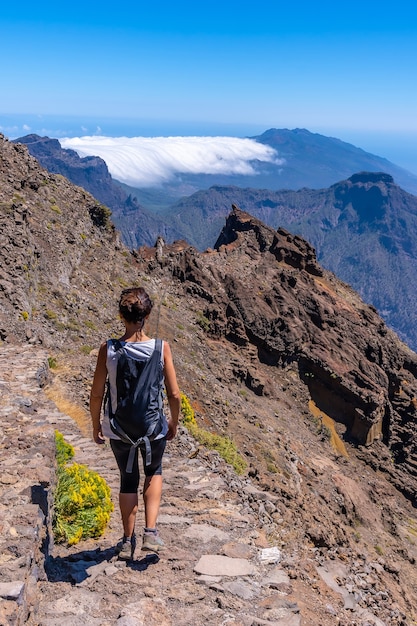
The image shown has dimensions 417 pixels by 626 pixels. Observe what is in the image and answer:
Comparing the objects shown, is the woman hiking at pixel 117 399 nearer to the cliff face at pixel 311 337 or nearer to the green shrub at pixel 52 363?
the green shrub at pixel 52 363

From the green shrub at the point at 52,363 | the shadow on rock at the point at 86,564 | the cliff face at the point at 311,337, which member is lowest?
the cliff face at the point at 311,337

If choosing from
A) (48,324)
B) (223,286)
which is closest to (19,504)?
(48,324)

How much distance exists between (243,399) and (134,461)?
75.4ft

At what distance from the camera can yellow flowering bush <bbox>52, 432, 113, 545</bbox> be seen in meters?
7.14

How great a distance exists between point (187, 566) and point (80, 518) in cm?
167

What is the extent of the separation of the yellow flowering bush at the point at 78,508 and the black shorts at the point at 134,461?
1198 mm

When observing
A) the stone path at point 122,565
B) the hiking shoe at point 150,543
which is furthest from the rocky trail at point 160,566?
the hiking shoe at point 150,543

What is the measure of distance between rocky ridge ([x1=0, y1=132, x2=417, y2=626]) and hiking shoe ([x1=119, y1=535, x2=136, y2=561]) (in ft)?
0.54

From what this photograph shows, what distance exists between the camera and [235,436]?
22062 millimetres

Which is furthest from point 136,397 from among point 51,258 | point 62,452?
point 51,258

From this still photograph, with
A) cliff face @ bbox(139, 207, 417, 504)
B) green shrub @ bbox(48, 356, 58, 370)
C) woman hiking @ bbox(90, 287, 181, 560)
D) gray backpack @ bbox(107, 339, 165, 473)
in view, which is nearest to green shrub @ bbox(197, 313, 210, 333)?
cliff face @ bbox(139, 207, 417, 504)

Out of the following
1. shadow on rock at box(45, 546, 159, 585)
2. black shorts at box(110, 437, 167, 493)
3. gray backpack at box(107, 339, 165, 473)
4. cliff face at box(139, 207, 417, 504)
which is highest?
gray backpack at box(107, 339, 165, 473)

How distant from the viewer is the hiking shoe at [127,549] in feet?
21.1

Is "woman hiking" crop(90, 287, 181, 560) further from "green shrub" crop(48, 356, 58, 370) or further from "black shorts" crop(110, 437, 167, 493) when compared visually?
"green shrub" crop(48, 356, 58, 370)
